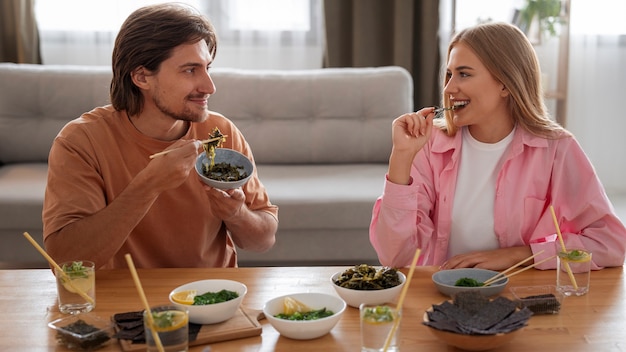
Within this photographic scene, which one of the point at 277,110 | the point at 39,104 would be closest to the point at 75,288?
the point at 277,110

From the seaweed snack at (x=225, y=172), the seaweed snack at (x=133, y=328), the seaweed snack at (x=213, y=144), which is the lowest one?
the seaweed snack at (x=133, y=328)

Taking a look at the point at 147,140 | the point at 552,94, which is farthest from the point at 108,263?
the point at 552,94

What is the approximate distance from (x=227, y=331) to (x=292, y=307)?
15cm

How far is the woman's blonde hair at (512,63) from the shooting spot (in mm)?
2188

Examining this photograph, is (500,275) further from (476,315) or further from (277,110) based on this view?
(277,110)

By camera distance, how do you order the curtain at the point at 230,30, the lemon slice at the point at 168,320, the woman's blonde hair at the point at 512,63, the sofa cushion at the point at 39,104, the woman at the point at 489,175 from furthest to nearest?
1. the curtain at the point at 230,30
2. the sofa cushion at the point at 39,104
3. the woman's blonde hair at the point at 512,63
4. the woman at the point at 489,175
5. the lemon slice at the point at 168,320

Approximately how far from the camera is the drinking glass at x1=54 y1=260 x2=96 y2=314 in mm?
1725

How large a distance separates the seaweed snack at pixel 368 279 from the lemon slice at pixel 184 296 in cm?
32

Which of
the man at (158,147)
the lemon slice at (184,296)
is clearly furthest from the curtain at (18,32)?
the lemon slice at (184,296)

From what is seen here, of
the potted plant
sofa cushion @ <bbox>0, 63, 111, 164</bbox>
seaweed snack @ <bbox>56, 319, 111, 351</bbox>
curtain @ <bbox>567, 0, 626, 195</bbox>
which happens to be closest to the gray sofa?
sofa cushion @ <bbox>0, 63, 111, 164</bbox>

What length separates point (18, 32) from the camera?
5.10m

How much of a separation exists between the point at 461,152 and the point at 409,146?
268mm

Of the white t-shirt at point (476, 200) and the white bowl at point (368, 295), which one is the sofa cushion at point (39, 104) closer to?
the white t-shirt at point (476, 200)

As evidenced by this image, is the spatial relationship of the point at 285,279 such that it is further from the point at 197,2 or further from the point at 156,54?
the point at 197,2
